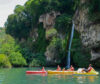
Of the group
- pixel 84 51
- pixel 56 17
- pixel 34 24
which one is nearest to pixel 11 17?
pixel 34 24

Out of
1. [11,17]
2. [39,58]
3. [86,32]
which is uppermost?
[11,17]

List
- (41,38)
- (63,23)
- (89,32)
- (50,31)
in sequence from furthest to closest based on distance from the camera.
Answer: (41,38) < (50,31) < (63,23) < (89,32)

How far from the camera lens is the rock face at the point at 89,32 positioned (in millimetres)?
28791

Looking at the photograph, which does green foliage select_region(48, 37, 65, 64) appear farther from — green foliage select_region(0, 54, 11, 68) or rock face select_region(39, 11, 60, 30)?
green foliage select_region(0, 54, 11, 68)

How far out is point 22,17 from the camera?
162 feet

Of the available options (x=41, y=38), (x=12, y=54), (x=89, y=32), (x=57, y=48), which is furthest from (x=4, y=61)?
(x=89, y=32)

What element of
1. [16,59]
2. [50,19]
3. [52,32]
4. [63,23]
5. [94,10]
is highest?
[50,19]

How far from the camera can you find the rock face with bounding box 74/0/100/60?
2879 cm

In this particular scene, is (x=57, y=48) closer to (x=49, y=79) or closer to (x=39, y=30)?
(x=39, y=30)

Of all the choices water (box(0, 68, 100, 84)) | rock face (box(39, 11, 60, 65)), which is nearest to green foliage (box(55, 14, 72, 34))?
rock face (box(39, 11, 60, 65))

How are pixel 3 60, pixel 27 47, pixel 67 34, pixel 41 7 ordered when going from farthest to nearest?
1. pixel 27 47
2. pixel 41 7
3. pixel 67 34
4. pixel 3 60

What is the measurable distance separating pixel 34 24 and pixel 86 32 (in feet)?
62.9

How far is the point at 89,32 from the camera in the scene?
30.2 meters

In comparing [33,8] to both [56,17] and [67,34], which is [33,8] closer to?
[56,17]
